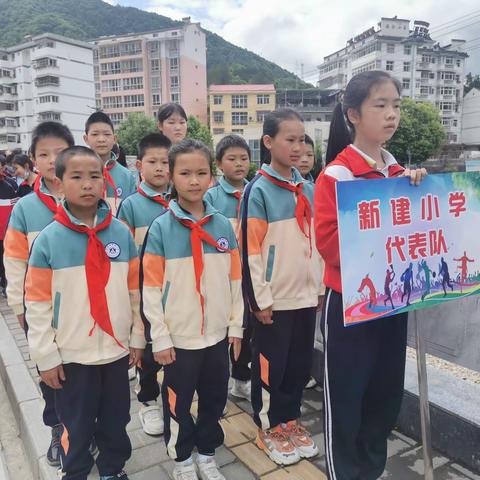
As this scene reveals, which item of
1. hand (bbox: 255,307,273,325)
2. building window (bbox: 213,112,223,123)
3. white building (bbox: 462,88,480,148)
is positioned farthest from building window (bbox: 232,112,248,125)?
hand (bbox: 255,307,273,325)

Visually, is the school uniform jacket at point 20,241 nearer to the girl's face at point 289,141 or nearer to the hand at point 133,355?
the hand at point 133,355

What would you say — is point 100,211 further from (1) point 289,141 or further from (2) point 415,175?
(2) point 415,175

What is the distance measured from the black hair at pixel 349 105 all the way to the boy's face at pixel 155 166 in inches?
50.3

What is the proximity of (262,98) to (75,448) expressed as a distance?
5230cm

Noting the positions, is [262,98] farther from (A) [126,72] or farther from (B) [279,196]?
(B) [279,196]

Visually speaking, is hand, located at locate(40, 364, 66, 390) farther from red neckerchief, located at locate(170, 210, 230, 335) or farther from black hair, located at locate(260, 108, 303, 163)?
black hair, located at locate(260, 108, 303, 163)

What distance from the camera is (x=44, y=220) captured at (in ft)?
8.64

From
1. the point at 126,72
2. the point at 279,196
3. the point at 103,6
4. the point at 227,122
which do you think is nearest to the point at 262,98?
the point at 227,122

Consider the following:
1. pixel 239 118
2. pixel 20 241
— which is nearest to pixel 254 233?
pixel 20 241

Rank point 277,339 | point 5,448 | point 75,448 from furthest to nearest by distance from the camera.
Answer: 1. point 5,448
2. point 277,339
3. point 75,448

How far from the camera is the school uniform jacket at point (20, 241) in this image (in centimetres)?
258

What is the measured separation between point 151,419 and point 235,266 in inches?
48.8

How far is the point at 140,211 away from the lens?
3027mm

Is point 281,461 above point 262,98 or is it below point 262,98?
below
